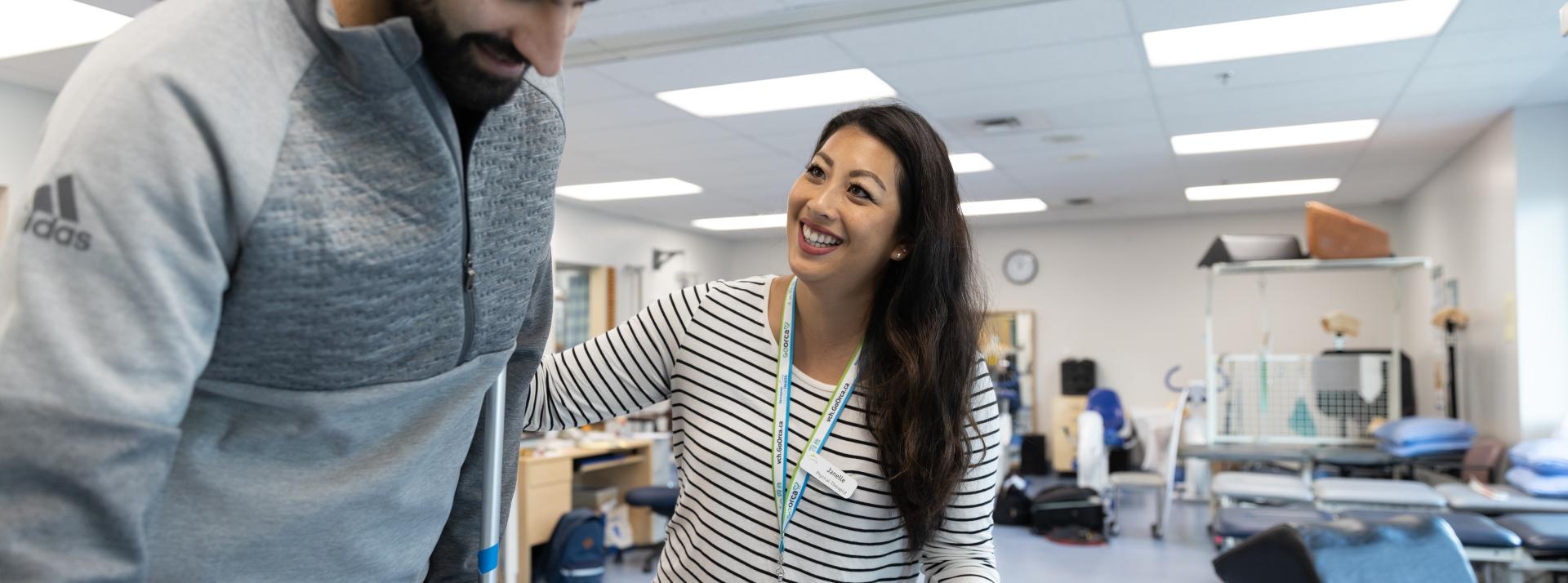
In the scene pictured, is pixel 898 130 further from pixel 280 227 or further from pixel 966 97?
pixel 966 97

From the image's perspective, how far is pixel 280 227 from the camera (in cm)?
75

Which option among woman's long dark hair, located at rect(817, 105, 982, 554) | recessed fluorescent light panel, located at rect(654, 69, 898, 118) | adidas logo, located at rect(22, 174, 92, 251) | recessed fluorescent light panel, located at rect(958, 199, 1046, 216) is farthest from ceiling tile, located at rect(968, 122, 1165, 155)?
adidas logo, located at rect(22, 174, 92, 251)

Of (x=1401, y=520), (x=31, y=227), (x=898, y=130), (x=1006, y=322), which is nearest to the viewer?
(x=31, y=227)

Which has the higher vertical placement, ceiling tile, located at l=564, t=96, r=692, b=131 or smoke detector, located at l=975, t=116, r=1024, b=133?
smoke detector, located at l=975, t=116, r=1024, b=133

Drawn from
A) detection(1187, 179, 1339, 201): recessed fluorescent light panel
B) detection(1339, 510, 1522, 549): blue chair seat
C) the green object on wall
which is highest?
detection(1187, 179, 1339, 201): recessed fluorescent light panel

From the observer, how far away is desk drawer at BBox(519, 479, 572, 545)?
5.65 m

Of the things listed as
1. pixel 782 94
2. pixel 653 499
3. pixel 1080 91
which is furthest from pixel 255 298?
pixel 653 499

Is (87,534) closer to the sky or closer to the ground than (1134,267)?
closer to the ground

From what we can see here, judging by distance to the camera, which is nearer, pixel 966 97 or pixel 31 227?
pixel 31 227

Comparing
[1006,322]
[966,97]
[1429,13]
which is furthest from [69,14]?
[1006,322]

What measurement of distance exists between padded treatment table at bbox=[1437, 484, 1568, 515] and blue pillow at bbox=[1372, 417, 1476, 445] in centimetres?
73

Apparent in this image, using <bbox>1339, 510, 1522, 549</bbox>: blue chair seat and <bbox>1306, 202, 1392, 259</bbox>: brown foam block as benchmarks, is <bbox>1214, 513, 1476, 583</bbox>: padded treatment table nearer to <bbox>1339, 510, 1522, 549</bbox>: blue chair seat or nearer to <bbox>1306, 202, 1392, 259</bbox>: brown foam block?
<bbox>1339, 510, 1522, 549</bbox>: blue chair seat

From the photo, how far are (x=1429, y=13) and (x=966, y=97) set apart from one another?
7.15 feet

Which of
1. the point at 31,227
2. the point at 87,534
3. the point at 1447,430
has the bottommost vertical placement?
the point at 1447,430
